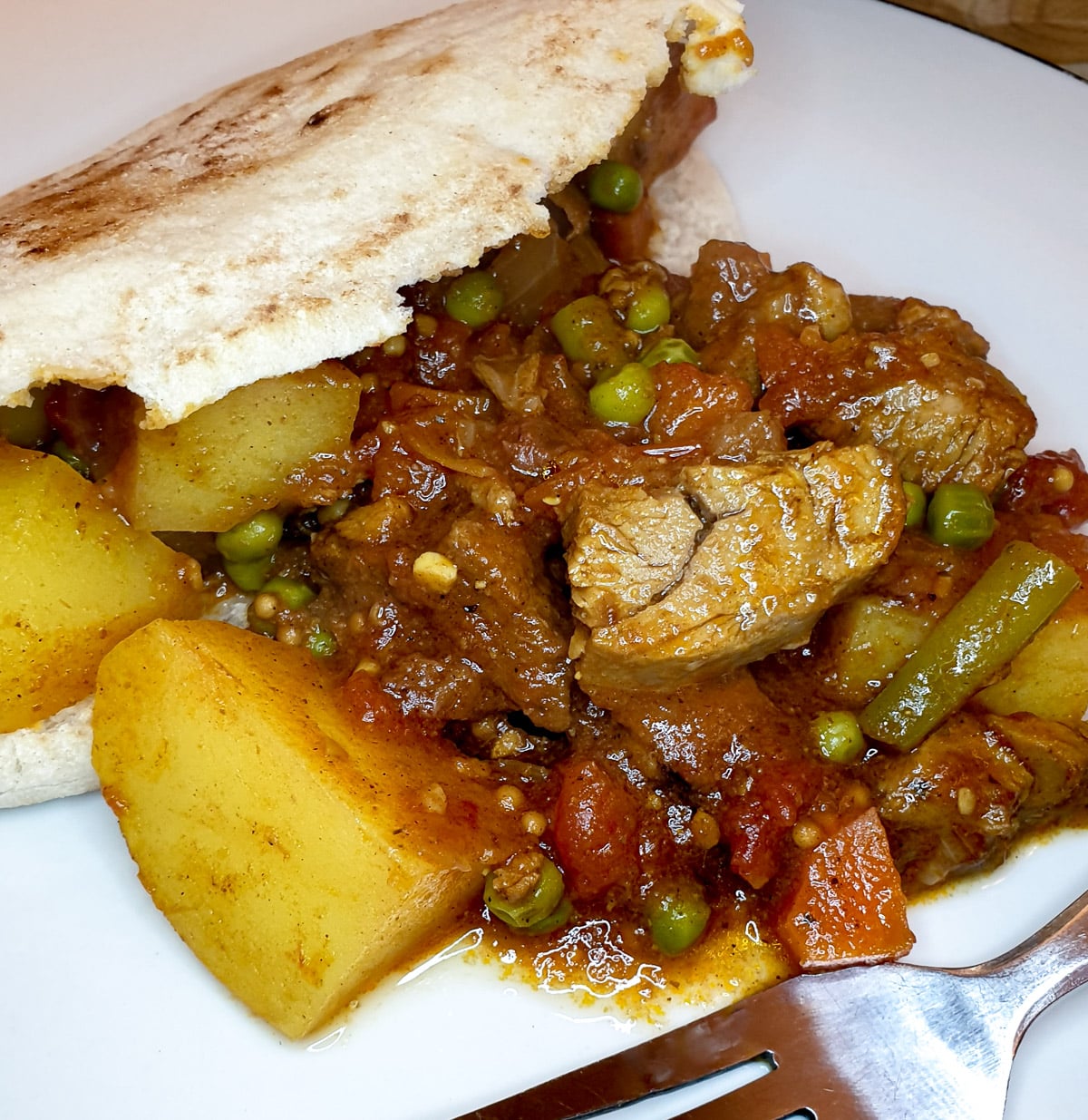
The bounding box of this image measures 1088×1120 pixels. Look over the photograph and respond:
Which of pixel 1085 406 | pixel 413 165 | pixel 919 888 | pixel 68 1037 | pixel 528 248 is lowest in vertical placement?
pixel 68 1037

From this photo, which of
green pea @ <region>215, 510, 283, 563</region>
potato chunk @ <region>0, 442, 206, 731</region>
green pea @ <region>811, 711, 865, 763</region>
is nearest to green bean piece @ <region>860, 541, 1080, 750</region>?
green pea @ <region>811, 711, 865, 763</region>

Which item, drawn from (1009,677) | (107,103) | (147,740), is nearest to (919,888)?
(1009,677)

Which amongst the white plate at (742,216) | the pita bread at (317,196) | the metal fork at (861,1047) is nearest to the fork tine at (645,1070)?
the metal fork at (861,1047)

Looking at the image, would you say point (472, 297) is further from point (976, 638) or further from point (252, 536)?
point (976, 638)

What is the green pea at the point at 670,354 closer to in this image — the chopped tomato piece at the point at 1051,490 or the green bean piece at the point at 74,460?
the chopped tomato piece at the point at 1051,490

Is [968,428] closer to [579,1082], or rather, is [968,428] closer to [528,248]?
[528,248]

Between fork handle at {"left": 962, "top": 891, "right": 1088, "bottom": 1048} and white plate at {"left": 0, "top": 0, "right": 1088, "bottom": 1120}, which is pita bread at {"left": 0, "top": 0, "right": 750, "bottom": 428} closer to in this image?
white plate at {"left": 0, "top": 0, "right": 1088, "bottom": 1120}

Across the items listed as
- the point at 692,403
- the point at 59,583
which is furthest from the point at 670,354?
the point at 59,583
